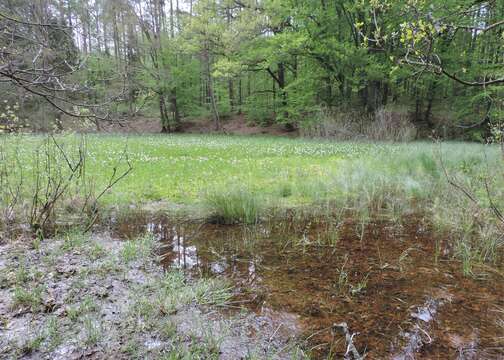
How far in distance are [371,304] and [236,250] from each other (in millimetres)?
1785

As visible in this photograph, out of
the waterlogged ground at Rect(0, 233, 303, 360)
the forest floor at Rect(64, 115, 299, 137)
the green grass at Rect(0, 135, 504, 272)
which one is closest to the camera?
the waterlogged ground at Rect(0, 233, 303, 360)

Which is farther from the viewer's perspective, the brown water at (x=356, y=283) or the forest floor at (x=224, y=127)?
the forest floor at (x=224, y=127)

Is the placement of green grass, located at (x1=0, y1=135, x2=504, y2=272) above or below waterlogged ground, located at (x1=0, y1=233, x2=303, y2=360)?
above

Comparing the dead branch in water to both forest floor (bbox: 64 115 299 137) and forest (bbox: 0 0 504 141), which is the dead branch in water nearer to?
forest (bbox: 0 0 504 141)

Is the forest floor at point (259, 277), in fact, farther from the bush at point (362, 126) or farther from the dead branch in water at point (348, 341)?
the bush at point (362, 126)

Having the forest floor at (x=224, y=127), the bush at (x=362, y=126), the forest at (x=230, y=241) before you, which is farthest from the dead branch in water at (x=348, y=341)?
the forest floor at (x=224, y=127)

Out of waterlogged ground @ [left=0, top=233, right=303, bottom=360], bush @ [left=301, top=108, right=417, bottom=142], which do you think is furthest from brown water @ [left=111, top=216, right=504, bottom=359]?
bush @ [left=301, top=108, right=417, bottom=142]

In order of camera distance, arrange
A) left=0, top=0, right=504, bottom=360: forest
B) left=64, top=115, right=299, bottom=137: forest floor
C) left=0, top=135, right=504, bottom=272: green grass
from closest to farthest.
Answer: left=0, top=0, right=504, bottom=360: forest → left=0, top=135, right=504, bottom=272: green grass → left=64, top=115, right=299, bottom=137: forest floor

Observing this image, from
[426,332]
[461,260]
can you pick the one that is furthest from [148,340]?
[461,260]

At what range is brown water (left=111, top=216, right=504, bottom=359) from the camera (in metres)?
2.41

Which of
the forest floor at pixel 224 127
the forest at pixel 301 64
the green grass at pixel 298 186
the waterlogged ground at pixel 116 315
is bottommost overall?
the waterlogged ground at pixel 116 315

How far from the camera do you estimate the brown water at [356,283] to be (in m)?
2.41

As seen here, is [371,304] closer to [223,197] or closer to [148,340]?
[148,340]

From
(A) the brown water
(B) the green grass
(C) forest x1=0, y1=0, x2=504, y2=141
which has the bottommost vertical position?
(A) the brown water
